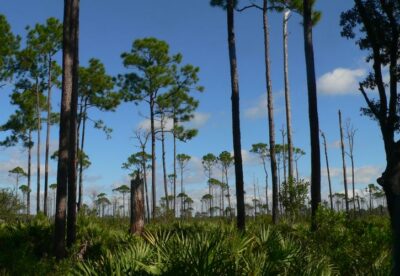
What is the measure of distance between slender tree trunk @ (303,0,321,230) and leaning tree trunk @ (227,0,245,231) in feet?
9.21

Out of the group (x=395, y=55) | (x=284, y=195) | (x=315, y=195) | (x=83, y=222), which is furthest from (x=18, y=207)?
(x=395, y=55)

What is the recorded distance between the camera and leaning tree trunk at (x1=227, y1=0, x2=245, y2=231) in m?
15.5

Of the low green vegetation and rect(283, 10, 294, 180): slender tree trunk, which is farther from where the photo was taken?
rect(283, 10, 294, 180): slender tree trunk

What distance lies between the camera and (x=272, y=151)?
2066cm

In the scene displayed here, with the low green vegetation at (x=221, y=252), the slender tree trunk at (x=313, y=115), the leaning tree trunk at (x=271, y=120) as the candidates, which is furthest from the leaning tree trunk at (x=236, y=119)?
the leaning tree trunk at (x=271, y=120)

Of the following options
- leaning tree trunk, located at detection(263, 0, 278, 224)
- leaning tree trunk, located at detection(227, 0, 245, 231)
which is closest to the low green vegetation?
leaning tree trunk, located at detection(227, 0, 245, 231)

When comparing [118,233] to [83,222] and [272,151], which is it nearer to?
[83,222]

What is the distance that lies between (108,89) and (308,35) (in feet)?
65.3

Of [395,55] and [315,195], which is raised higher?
[395,55]

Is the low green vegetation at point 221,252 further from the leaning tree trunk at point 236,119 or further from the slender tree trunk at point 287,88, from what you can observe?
the slender tree trunk at point 287,88

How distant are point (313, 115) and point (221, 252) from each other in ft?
28.7

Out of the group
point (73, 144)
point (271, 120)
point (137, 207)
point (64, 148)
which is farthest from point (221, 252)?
point (271, 120)

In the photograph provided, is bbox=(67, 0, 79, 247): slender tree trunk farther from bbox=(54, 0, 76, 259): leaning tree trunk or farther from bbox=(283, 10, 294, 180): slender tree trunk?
bbox=(283, 10, 294, 180): slender tree trunk

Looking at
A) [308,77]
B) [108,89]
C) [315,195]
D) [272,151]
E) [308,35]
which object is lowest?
[315,195]
